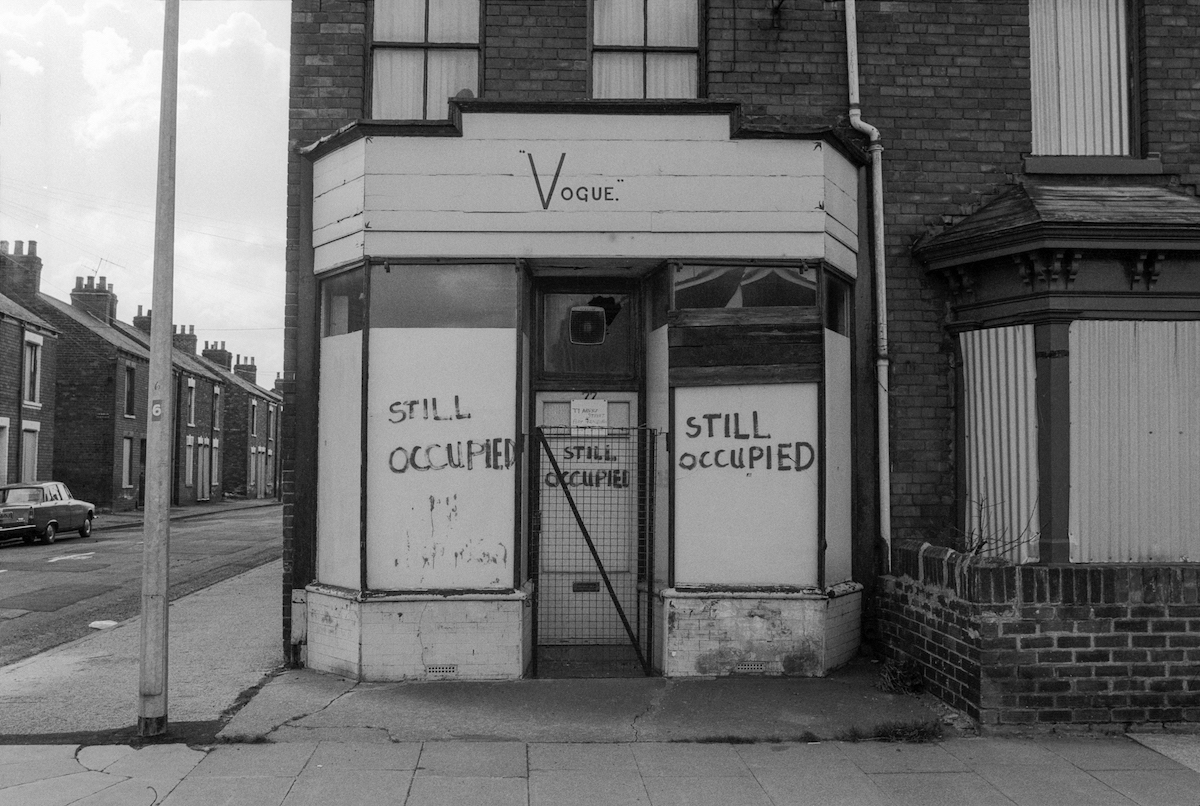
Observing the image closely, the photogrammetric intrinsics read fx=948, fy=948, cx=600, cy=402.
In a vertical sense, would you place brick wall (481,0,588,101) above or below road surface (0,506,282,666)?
above

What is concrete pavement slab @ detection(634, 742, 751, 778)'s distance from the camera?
18.2ft

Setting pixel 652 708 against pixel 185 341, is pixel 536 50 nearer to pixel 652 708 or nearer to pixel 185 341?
pixel 652 708

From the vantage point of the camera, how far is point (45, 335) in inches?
1253

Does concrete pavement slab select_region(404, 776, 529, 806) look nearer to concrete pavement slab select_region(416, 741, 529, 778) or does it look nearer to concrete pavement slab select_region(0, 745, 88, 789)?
concrete pavement slab select_region(416, 741, 529, 778)

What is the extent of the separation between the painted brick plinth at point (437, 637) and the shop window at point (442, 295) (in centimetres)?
221

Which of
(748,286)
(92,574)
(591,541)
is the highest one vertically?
(748,286)

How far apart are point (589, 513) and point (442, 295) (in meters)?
2.30

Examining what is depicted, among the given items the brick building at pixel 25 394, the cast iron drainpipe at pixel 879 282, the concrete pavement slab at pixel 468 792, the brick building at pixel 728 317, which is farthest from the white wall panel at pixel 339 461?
the brick building at pixel 25 394

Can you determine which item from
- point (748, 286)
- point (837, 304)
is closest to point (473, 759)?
point (748, 286)

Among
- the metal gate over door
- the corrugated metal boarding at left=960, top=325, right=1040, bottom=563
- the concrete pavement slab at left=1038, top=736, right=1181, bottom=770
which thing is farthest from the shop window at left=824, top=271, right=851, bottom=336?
the concrete pavement slab at left=1038, top=736, right=1181, bottom=770

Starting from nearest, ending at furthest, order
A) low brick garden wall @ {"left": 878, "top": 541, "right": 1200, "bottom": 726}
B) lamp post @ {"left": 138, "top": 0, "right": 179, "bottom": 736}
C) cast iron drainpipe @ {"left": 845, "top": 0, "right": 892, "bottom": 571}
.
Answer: lamp post @ {"left": 138, "top": 0, "right": 179, "bottom": 736} → low brick garden wall @ {"left": 878, "top": 541, "right": 1200, "bottom": 726} → cast iron drainpipe @ {"left": 845, "top": 0, "right": 892, "bottom": 571}

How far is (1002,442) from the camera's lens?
7762 mm

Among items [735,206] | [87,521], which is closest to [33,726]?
[735,206]

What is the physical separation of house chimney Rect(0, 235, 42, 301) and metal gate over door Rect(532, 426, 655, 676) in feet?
111
